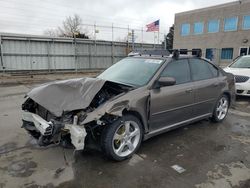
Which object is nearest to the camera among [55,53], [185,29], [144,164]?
[144,164]

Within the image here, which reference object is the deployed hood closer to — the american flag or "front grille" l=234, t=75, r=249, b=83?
"front grille" l=234, t=75, r=249, b=83

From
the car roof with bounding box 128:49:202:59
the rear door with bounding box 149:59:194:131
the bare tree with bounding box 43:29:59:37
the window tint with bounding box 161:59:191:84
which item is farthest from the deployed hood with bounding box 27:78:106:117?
the bare tree with bounding box 43:29:59:37

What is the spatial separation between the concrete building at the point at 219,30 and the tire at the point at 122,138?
72.9 feet

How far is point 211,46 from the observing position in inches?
960

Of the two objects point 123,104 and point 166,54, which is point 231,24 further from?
point 123,104

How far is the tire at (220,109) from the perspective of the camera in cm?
446

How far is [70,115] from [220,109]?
358 centimetres

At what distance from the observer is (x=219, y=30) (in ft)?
77.0

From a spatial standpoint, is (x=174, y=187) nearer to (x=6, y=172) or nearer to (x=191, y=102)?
(x=191, y=102)

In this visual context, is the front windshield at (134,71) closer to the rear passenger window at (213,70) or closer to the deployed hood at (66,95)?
the deployed hood at (66,95)

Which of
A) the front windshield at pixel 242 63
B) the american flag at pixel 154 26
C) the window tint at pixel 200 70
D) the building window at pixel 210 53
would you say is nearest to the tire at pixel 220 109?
the window tint at pixel 200 70

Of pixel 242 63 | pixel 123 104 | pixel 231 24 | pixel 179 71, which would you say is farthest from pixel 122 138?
pixel 231 24

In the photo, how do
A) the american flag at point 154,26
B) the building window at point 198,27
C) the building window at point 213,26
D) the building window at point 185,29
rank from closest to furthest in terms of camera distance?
the american flag at point 154,26 → the building window at point 213,26 → the building window at point 198,27 → the building window at point 185,29

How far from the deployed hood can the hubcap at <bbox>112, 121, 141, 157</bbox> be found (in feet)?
2.08
